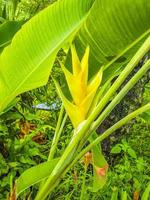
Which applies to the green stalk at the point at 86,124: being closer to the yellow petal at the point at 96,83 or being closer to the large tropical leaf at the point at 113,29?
the yellow petal at the point at 96,83

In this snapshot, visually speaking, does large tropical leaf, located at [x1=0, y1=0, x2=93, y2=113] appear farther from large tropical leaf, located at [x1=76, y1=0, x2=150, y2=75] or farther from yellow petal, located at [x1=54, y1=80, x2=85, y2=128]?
yellow petal, located at [x1=54, y1=80, x2=85, y2=128]

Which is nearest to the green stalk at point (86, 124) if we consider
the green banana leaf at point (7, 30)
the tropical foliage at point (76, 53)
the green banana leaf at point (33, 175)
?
→ the tropical foliage at point (76, 53)

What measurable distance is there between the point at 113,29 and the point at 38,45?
18 centimetres

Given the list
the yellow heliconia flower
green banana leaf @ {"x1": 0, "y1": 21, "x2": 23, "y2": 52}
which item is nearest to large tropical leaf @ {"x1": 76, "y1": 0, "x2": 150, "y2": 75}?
A: the yellow heliconia flower

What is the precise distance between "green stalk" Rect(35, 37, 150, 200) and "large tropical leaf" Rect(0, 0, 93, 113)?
0.79 feet

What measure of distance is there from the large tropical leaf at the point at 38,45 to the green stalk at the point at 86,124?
24cm

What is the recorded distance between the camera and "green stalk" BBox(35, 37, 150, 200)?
0.85 meters

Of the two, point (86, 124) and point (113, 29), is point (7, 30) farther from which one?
point (86, 124)

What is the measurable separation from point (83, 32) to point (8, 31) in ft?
1.35

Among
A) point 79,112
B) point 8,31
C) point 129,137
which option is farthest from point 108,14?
point 129,137

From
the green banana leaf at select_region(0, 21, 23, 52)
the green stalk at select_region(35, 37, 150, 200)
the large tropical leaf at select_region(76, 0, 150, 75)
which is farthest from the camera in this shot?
the green banana leaf at select_region(0, 21, 23, 52)

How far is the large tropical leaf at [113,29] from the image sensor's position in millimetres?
1011

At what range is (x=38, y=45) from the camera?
3.58ft

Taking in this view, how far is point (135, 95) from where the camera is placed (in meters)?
3.24
